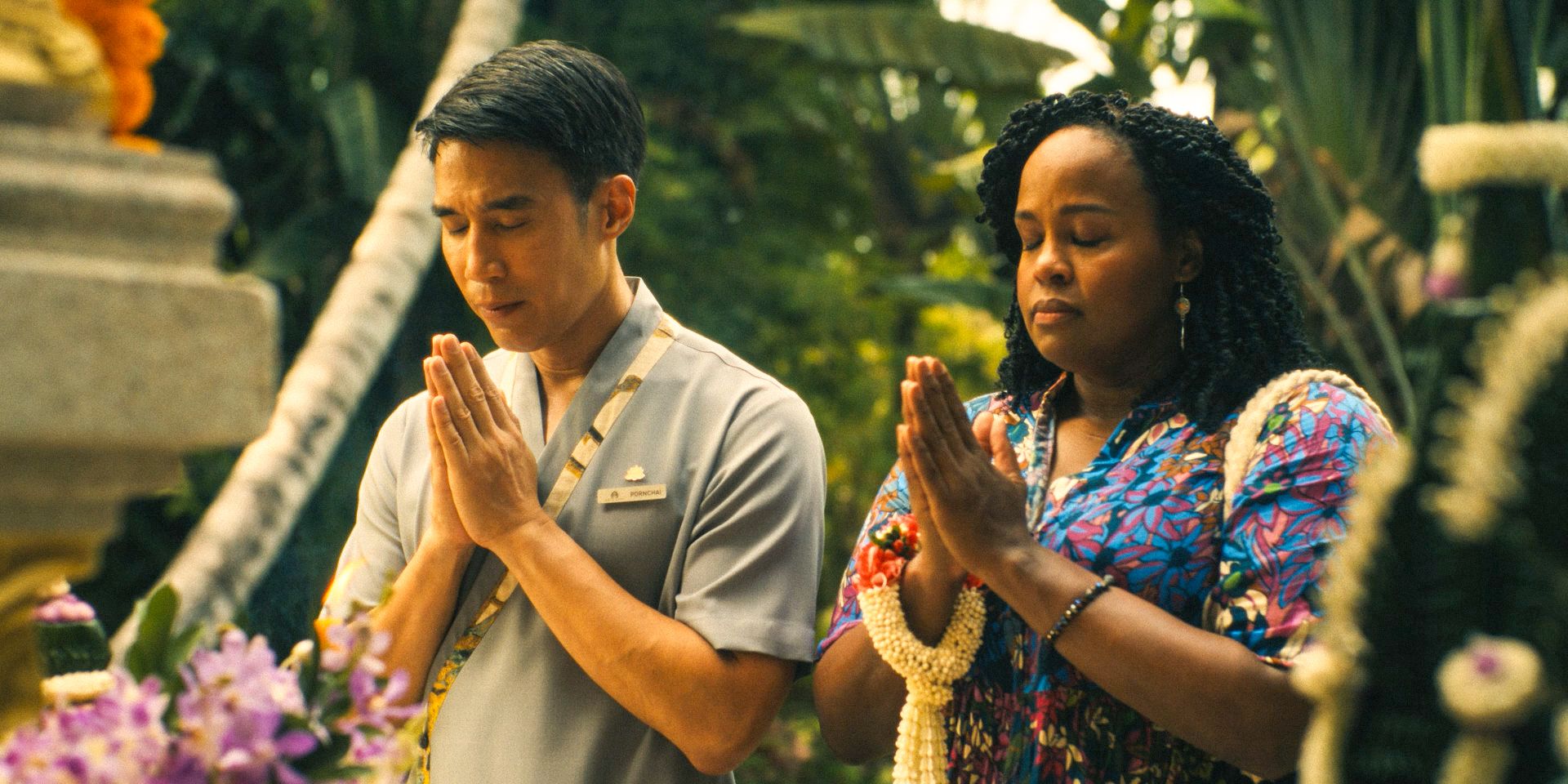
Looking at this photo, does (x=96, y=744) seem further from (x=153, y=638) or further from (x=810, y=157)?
(x=810, y=157)

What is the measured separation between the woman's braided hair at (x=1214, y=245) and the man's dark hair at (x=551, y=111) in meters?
0.79

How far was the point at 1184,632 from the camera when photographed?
6.73 ft

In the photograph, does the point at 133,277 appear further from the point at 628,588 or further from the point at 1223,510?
the point at 1223,510

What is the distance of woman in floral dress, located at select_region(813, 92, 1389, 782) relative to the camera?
205cm

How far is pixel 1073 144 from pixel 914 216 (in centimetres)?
787

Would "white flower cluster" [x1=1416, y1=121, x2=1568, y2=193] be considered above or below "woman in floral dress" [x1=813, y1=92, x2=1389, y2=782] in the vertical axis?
above

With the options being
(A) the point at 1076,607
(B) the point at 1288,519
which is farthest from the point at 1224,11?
(A) the point at 1076,607

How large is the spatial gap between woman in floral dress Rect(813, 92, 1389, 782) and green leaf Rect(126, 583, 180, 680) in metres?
1.08

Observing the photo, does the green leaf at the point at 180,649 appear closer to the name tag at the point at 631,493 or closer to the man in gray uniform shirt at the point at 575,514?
the man in gray uniform shirt at the point at 575,514

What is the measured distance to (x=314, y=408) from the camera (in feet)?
18.1

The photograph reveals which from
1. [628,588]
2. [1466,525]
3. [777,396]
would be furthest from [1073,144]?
[1466,525]

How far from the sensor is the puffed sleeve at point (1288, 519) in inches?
79.6

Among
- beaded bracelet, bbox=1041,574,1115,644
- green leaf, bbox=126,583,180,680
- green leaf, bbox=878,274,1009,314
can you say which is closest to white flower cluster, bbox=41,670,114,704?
green leaf, bbox=126,583,180,680

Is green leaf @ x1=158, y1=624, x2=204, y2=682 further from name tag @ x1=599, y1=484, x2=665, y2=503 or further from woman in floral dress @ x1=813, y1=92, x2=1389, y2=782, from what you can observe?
woman in floral dress @ x1=813, y1=92, x2=1389, y2=782
